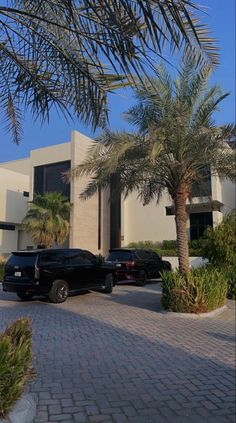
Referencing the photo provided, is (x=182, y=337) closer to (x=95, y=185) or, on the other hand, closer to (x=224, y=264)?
(x=224, y=264)

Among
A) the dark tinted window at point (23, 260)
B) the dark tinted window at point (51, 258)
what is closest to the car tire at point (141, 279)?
the dark tinted window at point (51, 258)

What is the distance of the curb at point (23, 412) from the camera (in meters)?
3.97

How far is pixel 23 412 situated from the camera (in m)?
4.17

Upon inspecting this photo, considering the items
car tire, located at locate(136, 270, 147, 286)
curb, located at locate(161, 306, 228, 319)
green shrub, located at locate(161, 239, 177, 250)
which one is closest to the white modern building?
green shrub, located at locate(161, 239, 177, 250)

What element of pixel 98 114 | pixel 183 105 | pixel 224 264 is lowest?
pixel 224 264

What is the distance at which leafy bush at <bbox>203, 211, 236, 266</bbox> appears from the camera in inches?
590

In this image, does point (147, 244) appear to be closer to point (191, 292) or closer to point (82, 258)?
→ point (82, 258)

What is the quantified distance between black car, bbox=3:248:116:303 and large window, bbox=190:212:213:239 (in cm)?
1825

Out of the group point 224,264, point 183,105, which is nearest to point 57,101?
point 183,105

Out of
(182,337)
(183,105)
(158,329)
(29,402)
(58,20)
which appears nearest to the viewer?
(29,402)

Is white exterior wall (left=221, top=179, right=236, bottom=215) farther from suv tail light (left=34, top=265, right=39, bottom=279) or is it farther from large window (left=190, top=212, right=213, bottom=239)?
suv tail light (left=34, top=265, right=39, bottom=279)

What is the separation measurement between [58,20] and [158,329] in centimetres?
676

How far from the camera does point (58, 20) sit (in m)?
5.14

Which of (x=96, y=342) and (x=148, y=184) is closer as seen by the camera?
(x=96, y=342)
